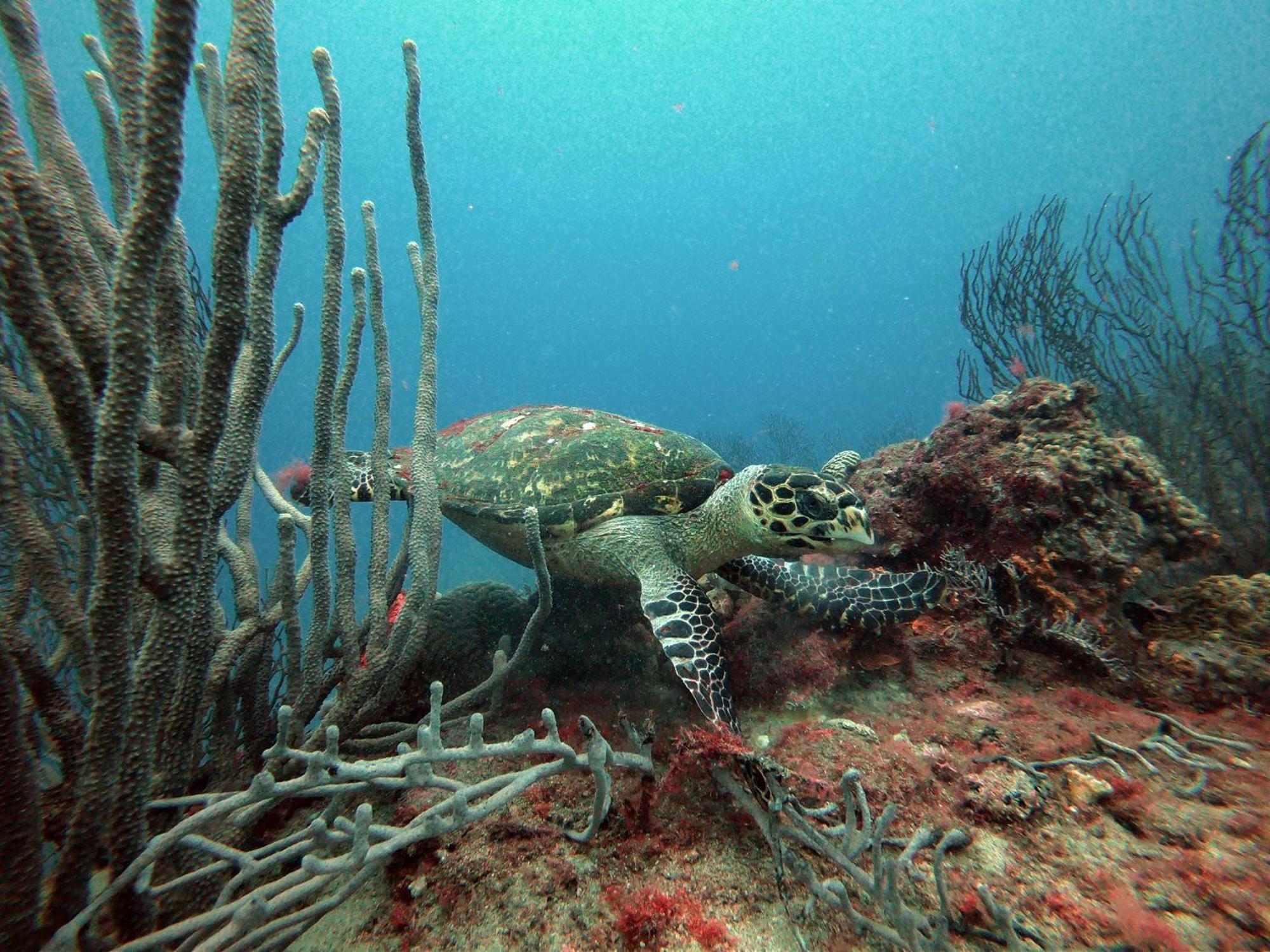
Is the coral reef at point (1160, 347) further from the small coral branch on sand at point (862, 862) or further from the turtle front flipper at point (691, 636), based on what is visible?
the small coral branch on sand at point (862, 862)

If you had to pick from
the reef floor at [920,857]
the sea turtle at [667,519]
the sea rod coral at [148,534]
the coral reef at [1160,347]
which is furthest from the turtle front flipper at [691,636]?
the coral reef at [1160,347]

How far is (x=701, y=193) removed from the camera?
115 m

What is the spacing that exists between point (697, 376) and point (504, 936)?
4377 inches

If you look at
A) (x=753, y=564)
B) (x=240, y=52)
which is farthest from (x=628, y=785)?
(x=240, y=52)

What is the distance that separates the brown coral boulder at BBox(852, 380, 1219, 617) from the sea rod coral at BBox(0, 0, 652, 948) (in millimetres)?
2805

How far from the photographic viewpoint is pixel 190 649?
192cm

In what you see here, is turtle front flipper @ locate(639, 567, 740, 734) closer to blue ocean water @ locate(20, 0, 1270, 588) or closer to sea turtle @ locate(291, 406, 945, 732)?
sea turtle @ locate(291, 406, 945, 732)

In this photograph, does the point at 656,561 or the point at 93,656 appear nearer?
the point at 93,656

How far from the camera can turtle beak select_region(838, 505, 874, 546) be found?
11.6 feet

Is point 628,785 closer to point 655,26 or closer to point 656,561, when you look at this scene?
point 656,561

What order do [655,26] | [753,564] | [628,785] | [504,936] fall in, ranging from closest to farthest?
[504,936]
[628,785]
[753,564]
[655,26]

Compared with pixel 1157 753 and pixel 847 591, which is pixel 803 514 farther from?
pixel 1157 753

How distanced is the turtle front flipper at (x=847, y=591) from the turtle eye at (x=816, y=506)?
0.48 m

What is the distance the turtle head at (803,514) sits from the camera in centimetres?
357
